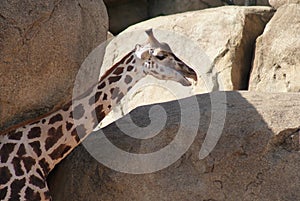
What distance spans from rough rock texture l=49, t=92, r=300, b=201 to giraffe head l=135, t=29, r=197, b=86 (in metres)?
0.27

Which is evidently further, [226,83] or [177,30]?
[177,30]

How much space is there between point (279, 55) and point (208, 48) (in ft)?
2.06

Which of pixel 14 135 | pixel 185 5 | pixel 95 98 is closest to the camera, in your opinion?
pixel 14 135

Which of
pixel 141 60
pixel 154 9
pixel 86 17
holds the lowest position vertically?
pixel 154 9

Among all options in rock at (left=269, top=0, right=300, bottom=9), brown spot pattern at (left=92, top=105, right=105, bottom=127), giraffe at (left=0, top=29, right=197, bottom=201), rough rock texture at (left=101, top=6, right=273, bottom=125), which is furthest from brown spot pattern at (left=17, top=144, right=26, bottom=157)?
rock at (left=269, top=0, right=300, bottom=9)

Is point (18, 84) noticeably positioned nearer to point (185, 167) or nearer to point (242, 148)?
point (185, 167)

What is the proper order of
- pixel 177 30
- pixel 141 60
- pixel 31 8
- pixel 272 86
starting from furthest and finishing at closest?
pixel 177 30 < pixel 272 86 < pixel 141 60 < pixel 31 8

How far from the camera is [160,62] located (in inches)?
144

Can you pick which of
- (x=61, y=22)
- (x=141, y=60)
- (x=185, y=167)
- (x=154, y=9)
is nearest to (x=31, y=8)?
(x=61, y=22)

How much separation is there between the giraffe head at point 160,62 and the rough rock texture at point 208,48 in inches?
65.3

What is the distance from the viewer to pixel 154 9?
775 cm

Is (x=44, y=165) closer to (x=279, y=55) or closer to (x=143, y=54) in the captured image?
(x=143, y=54)

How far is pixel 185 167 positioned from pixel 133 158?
0.82ft

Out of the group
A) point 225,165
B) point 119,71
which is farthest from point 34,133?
point 225,165
